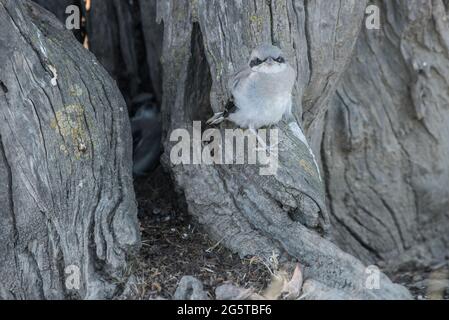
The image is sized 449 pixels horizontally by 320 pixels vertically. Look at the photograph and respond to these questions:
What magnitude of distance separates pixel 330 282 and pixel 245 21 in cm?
214

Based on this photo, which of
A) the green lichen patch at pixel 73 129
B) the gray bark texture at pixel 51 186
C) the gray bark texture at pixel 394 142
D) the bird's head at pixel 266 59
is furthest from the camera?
the gray bark texture at pixel 394 142

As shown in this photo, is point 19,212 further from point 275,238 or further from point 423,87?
point 423,87

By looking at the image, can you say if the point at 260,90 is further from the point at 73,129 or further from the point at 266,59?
the point at 73,129

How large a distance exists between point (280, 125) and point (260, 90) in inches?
13.4

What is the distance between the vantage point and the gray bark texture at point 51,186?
16.4 ft

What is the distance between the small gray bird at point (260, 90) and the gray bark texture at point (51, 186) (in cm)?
104

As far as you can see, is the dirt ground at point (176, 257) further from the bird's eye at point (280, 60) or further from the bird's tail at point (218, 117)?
the bird's eye at point (280, 60)

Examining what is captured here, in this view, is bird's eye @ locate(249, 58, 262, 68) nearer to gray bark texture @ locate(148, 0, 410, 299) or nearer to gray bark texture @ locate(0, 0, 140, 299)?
gray bark texture @ locate(148, 0, 410, 299)

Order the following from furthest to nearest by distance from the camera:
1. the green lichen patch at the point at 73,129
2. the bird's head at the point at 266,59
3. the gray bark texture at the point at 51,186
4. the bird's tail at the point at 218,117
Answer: the bird's tail at the point at 218,117 < the bird's head at the point at 266,59 < the green lichen patch at the point at 73,129 < the gray bark texture at the point at 51,186

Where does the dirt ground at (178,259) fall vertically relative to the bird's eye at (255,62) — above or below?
below

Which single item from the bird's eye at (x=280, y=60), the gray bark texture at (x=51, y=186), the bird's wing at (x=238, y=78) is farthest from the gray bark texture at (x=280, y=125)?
the gray bark texture at (x=51, y=186)

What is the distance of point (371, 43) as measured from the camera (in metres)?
7.52

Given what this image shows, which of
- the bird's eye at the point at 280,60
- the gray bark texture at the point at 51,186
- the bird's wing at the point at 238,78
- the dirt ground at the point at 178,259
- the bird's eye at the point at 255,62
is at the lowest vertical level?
the dirt ground at the point at 178,259
